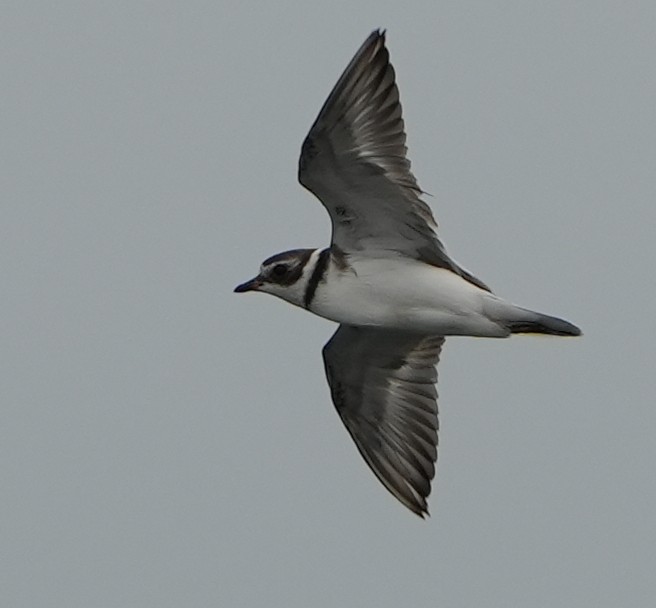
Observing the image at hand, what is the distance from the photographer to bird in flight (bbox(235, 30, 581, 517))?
551 inches

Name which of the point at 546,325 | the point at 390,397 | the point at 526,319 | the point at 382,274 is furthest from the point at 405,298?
the point at 390,397

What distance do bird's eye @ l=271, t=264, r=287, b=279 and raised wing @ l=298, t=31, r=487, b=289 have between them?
63 cm

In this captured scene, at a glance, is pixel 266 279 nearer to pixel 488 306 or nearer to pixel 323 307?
pixel 323 307

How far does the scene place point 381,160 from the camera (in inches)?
555

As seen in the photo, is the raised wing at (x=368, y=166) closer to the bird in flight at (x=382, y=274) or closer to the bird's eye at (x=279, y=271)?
the bird in flight at (x=382, y=274)

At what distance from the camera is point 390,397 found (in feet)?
52.7

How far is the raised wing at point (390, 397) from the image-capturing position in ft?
52.0

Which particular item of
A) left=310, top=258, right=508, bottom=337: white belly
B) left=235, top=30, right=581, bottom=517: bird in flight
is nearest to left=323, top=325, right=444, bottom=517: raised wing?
left=235, top=30, right=581, bottom=517: bird in flight

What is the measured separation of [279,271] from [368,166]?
1.38 m

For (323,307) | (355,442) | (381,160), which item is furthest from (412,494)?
(381,160)

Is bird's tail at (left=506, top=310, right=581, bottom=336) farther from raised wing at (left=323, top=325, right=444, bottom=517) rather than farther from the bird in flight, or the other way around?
raised wing at (left=323, top=325, right=444, bottom=517)

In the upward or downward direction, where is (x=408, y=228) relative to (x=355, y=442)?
upward

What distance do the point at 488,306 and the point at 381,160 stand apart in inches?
54.1

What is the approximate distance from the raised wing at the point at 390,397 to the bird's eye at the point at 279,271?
1.00 m
